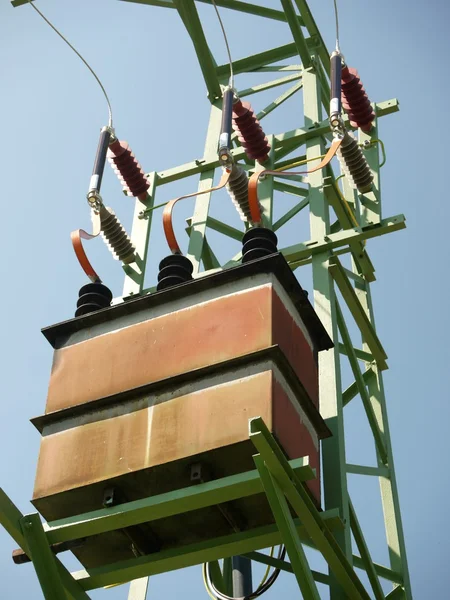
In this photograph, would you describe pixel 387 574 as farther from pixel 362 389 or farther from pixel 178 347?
pixel 178 347

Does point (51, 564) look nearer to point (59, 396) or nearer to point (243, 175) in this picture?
point (59, 396)

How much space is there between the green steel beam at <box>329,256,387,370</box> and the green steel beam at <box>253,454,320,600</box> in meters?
3.16

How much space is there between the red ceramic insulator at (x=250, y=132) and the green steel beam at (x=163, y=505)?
4.30m

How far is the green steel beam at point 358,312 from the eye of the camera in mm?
10861

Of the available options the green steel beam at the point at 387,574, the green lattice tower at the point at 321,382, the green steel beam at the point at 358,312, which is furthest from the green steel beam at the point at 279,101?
the green steel beam at the point at 387,574

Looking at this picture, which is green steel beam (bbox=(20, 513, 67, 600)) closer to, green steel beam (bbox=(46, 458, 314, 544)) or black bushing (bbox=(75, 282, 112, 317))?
green steel beam (bbox=(46, 458, 314, 544))

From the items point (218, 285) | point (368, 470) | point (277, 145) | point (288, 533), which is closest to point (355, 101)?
point (277, 145)

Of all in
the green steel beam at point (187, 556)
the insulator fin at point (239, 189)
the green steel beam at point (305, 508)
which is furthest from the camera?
the insulator fin at point (239, 189)

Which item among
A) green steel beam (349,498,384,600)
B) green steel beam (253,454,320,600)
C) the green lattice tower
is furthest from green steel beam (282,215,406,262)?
green steel beam (253,454,320,600)

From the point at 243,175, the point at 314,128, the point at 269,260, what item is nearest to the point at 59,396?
the point at 269,260

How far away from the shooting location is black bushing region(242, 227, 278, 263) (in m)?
9.57

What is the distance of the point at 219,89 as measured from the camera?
42.7ft

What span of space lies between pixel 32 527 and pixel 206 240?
4211 mm

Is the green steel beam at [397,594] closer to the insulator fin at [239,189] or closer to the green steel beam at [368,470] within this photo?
the green steel beam at [368,470]
